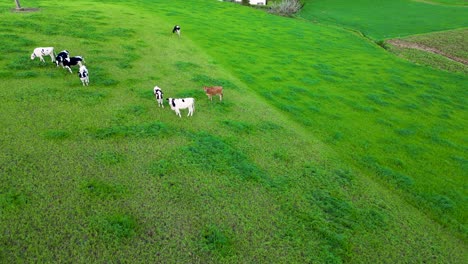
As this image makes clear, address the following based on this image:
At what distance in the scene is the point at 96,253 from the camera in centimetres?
515

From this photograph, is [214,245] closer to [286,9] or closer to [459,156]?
[459,156]

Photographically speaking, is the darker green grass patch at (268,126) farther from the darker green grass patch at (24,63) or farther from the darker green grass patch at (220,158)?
the darker green grass patch at (24,63)

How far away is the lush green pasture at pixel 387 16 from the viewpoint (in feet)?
129

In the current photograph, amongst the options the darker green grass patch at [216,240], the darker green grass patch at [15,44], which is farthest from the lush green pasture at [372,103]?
the darker green grass patch at [15,44]

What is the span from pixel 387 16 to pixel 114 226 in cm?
5471

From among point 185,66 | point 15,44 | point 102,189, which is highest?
point 15,44

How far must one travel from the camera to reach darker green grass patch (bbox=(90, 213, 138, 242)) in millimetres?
5477

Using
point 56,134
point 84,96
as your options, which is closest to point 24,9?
point 84,96

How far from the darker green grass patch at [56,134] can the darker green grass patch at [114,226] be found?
3304 mm

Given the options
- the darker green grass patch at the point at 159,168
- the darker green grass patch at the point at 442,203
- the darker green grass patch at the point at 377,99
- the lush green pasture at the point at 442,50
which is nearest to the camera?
the darker green grass patch at the point at 159,168

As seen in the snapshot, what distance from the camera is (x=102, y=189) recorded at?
636cm

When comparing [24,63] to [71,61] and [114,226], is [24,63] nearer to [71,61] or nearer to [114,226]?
[71,61]

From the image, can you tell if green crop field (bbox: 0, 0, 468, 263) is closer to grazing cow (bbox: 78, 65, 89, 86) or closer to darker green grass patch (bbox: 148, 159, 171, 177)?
darker green grass patch (bbox: 148, 159, 171, 177)

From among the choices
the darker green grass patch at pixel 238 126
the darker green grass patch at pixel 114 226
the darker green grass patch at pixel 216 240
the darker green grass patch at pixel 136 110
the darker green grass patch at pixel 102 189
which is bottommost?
the darker green grass patch at pixel 216 240
